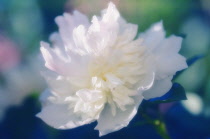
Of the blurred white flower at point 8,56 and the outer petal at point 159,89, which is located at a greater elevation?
the blurred white flower at point 8,56

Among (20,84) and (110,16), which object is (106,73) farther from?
(20,84)

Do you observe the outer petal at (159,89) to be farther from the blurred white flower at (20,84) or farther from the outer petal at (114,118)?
the blurred white flower at (20,84)

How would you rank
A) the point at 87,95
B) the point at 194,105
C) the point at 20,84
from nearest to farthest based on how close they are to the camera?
1. the point at 87,95
2. the point at 194,105
3. the point at 20,84

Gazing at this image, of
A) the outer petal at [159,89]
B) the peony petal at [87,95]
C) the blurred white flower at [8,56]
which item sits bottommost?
the outer petal at [159,89]

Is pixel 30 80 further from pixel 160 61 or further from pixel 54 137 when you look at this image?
pixel 160 61

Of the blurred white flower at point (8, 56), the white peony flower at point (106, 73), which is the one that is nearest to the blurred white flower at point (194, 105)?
the white peony flower at point (106, 73)

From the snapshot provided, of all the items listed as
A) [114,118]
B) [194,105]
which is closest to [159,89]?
[114,118]

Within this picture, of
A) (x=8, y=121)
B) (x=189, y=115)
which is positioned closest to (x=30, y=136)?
(x=8, y=121)

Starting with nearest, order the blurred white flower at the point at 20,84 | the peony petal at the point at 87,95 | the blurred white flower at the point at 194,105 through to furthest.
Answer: the peony petal at the point at 87,95 → the blurred white flower at the point at 194,105 → the blurred white flower at the point at 20,84

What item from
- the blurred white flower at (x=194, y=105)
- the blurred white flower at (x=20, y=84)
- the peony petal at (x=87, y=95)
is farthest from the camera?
the blurred white flower at (x=20, y=84)
